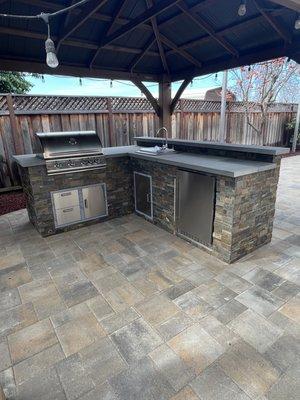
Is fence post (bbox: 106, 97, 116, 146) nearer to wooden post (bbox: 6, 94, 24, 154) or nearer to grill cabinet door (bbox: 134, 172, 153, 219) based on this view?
wooden post (bbox: 6, 94, 24, 154)

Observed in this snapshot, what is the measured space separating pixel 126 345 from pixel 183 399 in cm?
63

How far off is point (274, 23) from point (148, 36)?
2268mm

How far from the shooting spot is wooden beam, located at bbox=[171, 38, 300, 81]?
3971 millimetres

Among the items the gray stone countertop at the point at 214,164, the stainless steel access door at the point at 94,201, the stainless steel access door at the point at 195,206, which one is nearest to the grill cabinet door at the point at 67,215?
the stainless steel access door at the point at 94,201

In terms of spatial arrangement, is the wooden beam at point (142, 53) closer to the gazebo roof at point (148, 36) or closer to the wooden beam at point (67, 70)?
the gazebo roof at point (148, 36)

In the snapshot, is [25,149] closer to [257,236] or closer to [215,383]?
[257,236]

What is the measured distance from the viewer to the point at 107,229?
4504mm

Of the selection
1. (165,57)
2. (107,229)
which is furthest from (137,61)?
(107,229)

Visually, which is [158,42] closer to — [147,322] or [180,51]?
[180,51]

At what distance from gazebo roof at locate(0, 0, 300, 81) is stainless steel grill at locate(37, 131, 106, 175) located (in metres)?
1.49

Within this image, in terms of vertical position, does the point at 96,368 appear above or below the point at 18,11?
below

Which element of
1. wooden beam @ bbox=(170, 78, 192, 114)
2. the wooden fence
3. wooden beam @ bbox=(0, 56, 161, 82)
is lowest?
the wooden fence

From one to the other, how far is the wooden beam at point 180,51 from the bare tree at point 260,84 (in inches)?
175

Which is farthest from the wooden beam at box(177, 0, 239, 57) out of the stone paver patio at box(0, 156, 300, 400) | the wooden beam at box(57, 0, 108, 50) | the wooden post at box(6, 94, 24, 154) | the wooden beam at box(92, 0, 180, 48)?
the wooden post at box(6, 94, 24, 154)
